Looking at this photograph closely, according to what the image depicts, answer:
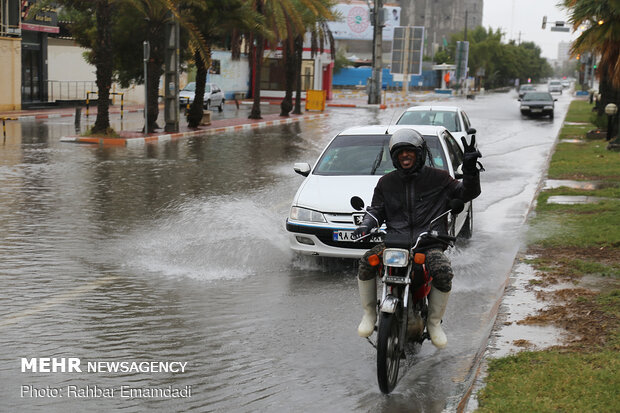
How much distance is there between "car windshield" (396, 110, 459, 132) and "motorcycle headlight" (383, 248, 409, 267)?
1397 cm

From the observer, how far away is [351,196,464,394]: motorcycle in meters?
5.43

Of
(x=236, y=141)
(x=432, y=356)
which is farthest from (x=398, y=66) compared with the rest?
(x=432, y=356)

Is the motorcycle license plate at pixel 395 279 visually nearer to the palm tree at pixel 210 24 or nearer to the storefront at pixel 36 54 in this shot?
the palm tree at pixel 210 24

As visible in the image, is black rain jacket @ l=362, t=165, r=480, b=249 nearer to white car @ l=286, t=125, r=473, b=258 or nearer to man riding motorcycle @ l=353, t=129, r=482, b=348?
man riding motorcycle @ l=353, t=129, r=482, b=348

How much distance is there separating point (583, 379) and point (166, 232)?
272 inches

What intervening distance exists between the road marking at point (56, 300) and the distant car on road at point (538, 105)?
38590mm

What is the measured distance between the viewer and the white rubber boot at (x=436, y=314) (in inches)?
233

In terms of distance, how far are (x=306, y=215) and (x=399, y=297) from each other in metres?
3.73

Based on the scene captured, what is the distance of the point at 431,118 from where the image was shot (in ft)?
65.1

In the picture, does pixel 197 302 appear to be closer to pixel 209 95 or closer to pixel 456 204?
pixel 456 204

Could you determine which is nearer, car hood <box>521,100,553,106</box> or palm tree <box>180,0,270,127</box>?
palm tree <box>180,0,270,127</box>

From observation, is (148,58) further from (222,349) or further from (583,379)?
(583,379)

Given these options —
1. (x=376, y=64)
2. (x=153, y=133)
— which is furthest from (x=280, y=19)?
(x=376, y=64)

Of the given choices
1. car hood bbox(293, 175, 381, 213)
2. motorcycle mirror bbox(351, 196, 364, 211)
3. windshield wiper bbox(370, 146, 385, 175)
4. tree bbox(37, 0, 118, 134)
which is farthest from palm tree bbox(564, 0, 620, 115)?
motorcycle mirror bbox(351, 196, 364, 211)
